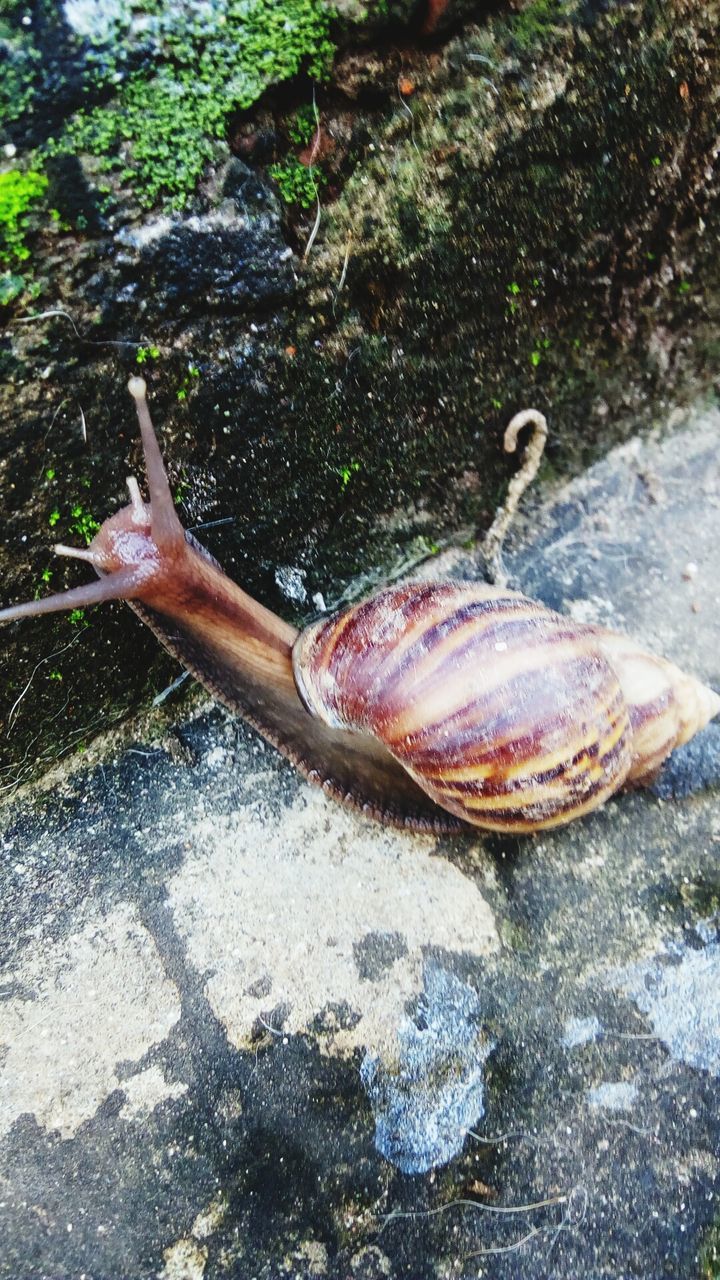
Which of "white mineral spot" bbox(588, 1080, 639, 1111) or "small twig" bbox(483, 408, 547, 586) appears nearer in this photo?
"white mineral spot" bbox(588, 1080, 639, 1111)

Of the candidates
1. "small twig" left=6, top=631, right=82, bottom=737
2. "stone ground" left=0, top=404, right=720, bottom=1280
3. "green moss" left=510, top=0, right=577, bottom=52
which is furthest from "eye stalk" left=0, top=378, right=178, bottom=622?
"green moss" left=510, top=0, right=577, bottom=52

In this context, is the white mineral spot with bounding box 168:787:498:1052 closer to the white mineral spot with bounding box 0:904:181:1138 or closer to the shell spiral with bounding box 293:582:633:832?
the white mineral spot with bounding box 0:904:181:1138

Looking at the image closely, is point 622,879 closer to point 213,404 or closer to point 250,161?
point 213,404

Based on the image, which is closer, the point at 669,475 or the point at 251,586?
the point at 251,586

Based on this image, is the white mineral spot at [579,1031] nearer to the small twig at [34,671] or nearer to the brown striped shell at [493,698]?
the brown striped shell at [493,698]

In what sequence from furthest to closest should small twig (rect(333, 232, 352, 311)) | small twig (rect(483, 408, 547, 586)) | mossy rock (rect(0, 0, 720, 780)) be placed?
small twig (rect(483, 408, 547, 586)) < small twig (rect(333, 232, 352, 311)) < mossy rock (rect(0, 0, 720, 780))

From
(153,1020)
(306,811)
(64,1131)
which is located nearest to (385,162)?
(306,811)

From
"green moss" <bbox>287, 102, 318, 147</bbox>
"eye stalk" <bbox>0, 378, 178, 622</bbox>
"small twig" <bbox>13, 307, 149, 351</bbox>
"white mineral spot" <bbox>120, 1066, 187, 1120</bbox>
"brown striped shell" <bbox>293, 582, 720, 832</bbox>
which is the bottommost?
"white mineral spot" <bbox>120, 1066, 187, 1120</bbox>
